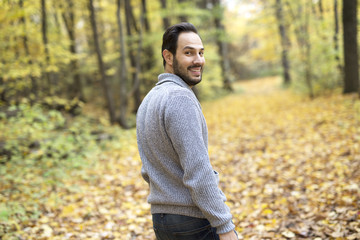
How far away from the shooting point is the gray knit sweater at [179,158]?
1441mm

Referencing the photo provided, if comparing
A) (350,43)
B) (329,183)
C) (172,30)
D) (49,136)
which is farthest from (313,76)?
(172,30)

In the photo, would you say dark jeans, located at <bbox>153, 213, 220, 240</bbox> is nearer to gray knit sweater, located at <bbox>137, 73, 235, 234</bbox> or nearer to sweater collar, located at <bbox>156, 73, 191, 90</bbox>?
gray knit sweater, located at <bbox>137, 73, 235, 234</bbox>

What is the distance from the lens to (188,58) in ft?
5.49

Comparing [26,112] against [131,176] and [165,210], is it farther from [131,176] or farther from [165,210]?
[165,210]

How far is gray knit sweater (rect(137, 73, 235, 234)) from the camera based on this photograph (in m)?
1.44

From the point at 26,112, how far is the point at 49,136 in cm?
111

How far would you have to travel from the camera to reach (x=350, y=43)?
908 cm

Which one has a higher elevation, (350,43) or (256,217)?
(350,43)

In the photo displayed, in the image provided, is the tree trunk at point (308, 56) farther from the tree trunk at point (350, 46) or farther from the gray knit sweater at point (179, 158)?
the gray knit sweater at point (179, 158)

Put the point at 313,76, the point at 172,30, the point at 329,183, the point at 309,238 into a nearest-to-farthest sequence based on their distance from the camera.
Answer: the point at 172,30
the point at 309,238
the point at 329,183
the point at 313,76

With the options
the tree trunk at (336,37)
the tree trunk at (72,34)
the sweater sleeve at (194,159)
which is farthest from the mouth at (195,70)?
the tree trunk at (72,34)

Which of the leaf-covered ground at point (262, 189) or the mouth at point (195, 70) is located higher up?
the mouth at point (195, 70)

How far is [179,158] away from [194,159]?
102 millimetres

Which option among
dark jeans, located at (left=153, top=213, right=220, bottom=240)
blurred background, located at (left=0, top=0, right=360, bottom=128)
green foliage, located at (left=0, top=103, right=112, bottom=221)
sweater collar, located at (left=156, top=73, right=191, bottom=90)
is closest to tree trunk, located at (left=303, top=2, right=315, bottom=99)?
blurred background, located at (left=0, top=0, right=360, bottom=128)
